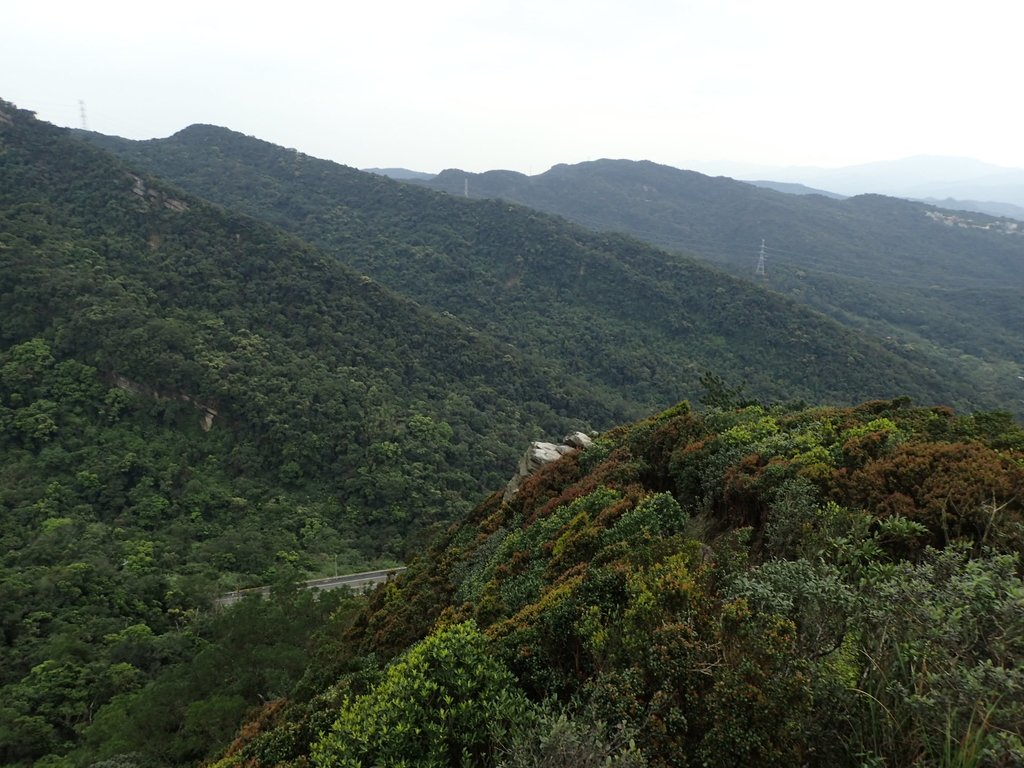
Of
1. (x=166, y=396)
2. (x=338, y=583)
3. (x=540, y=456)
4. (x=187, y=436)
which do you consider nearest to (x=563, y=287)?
(x=166, y=396)

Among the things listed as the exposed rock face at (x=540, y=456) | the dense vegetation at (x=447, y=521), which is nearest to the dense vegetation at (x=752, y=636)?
the dense vegetation at (x=447, y=521)

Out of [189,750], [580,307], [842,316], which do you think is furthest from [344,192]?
[189,750]

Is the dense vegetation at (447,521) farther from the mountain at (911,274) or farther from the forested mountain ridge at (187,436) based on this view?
the mountain at (911,274)

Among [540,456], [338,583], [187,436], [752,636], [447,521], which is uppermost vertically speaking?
[752,636]

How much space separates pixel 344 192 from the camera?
141 meters

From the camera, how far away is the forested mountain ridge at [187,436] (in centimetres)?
2334

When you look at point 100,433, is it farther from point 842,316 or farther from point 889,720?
point 842,316

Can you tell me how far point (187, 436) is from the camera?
4928 cm

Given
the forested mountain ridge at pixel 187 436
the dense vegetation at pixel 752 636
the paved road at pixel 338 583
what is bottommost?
the paved road at pixel 338 583

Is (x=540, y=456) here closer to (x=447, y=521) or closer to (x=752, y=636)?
(x=752, y=636)

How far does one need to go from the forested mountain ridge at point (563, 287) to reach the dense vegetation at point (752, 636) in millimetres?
67055

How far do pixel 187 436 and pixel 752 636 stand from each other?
55.0 m

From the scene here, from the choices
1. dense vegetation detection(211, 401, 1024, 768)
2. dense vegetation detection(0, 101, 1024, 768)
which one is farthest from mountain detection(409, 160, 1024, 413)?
dense vegetation detection(211, 401, 1024, 768)

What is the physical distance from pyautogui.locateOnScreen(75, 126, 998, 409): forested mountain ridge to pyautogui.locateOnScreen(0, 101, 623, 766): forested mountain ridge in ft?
67.9
